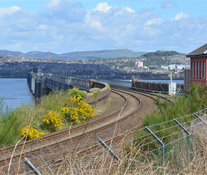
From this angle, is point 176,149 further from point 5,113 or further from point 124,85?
point 124,85

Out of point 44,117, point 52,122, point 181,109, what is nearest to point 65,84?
point 44,117

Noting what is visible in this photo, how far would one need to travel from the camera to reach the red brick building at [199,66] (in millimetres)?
36031

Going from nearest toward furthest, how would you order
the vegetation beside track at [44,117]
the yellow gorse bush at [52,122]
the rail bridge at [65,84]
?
the vegetation beside track at [44,117]
the yellow gorse bush at [52,122]
the rail bridge at [65,84]

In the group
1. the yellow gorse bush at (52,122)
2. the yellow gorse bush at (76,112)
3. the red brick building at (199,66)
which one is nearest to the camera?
the yellow gorse bush at (52,122)

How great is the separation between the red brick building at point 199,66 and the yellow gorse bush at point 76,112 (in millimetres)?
16157

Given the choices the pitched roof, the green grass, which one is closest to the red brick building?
Result: the pitched roof

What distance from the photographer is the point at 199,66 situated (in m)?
37.2

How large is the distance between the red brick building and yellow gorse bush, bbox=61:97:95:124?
16.2 meters

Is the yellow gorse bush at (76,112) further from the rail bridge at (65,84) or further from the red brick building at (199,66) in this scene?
the red brick building at (199,66)

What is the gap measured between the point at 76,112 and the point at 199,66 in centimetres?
1938

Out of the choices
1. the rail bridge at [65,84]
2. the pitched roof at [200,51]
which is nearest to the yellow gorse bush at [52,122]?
the rail bridge at [65,84]

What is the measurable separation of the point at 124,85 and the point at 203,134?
4781 cm

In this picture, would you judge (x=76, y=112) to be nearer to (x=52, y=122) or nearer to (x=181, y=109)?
(x=52, y=122)

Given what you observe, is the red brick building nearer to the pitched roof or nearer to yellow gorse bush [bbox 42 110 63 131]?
the pitched roof
